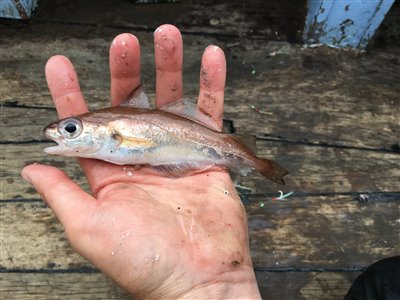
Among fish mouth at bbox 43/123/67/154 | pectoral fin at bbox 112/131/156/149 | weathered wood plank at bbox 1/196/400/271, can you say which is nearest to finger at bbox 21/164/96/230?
fish mouth at bbox 43/123/67/154

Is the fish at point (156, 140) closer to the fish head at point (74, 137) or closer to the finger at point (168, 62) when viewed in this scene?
the fish head at point (74, 137)

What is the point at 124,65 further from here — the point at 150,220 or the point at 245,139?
the point at 150,220

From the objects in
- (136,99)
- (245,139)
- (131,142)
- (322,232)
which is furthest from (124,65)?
(322,232)

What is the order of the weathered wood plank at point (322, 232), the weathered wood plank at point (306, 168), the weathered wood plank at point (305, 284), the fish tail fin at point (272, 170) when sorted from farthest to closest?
the weathered wood plank at point (306, 168) → the weathered wood plank at point (322, 232) → the weathered wood plank at point (305, 284) → the fish tail fin at point (272, 170)

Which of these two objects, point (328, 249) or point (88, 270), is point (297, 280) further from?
point (88, 270)

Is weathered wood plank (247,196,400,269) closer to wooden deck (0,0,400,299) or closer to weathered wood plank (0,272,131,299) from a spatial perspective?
wooden deck (0,0,400,299)

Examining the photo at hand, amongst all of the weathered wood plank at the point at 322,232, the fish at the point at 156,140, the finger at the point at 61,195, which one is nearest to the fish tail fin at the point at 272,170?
the fish at the point at 156,140
